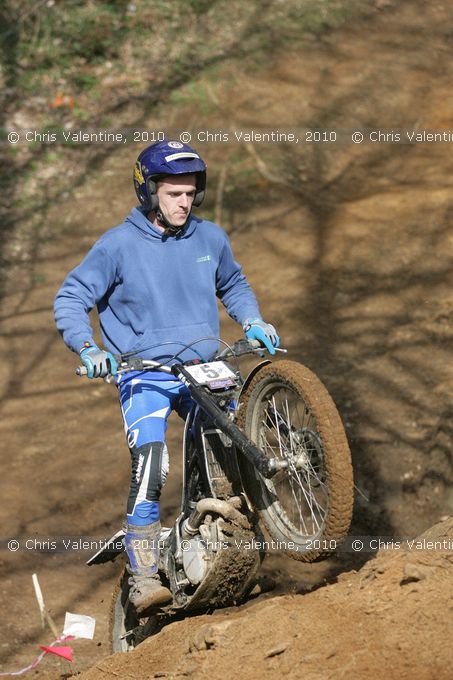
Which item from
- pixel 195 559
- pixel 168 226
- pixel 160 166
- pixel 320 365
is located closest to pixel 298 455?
pixel 195 559

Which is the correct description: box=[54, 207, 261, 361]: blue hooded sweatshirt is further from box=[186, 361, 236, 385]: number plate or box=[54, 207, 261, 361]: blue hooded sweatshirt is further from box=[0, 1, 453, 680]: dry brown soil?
box=[0, 1, 453, 680]: dry brown soil

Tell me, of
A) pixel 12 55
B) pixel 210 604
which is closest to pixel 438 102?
pixel 12 55

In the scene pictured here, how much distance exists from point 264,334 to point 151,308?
67cm

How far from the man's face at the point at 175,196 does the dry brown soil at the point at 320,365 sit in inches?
86.0

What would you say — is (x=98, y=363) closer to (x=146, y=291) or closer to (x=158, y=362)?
(x=158, y=362)

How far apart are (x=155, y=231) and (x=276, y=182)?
6.90 m

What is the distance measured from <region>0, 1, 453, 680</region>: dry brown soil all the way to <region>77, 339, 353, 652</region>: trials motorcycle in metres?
0.25

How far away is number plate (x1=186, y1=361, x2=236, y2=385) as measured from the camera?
5.13m

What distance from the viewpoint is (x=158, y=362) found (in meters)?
5.21

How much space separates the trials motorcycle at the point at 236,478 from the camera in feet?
15.9

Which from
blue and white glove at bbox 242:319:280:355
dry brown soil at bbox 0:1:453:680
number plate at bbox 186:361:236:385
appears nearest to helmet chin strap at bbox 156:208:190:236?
blue and white glove at bbox 242:319:280:355

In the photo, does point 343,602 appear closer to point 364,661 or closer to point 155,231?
point 364,661

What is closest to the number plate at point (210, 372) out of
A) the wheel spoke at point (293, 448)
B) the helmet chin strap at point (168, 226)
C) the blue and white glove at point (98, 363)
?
the wheel spoke at point (293, 448)

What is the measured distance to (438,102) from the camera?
12.9m
